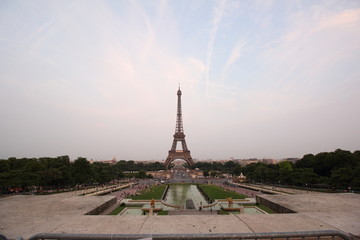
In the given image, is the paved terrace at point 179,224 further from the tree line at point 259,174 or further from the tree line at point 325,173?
the tree line at point 259,174

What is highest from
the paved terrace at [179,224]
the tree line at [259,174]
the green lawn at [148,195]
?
the tree line at [259,174]

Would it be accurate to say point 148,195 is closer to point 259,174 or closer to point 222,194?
point 222,194

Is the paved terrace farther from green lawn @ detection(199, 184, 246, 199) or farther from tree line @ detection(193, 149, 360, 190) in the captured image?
tree line @ detection(193, 149, 360, 190)

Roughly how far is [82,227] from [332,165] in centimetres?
4456

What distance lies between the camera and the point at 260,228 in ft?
24.1

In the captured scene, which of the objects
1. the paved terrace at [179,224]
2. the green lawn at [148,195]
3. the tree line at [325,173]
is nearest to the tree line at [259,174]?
the tree line at [325,173]

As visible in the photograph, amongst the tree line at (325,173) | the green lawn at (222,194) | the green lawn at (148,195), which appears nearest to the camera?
the green lawn at (148,195)

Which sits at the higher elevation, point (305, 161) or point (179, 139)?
point (179, 139)

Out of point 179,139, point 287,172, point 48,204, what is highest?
point 179,139

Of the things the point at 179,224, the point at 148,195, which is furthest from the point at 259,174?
the point at 179,224

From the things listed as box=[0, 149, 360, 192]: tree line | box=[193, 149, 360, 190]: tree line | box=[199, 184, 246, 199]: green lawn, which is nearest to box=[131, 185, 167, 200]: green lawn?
box=[199, 184, 246, 199]: green lawn

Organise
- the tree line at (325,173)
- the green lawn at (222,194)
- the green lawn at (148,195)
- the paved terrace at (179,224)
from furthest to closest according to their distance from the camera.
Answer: the tree line at (325,173)
the green lawn at (222,194)
the green lawn at (148,195)
the paved terrace at (179,224)

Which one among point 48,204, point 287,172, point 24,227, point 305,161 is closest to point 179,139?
point 305,161

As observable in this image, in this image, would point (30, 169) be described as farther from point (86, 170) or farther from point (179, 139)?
point (179, 139)
